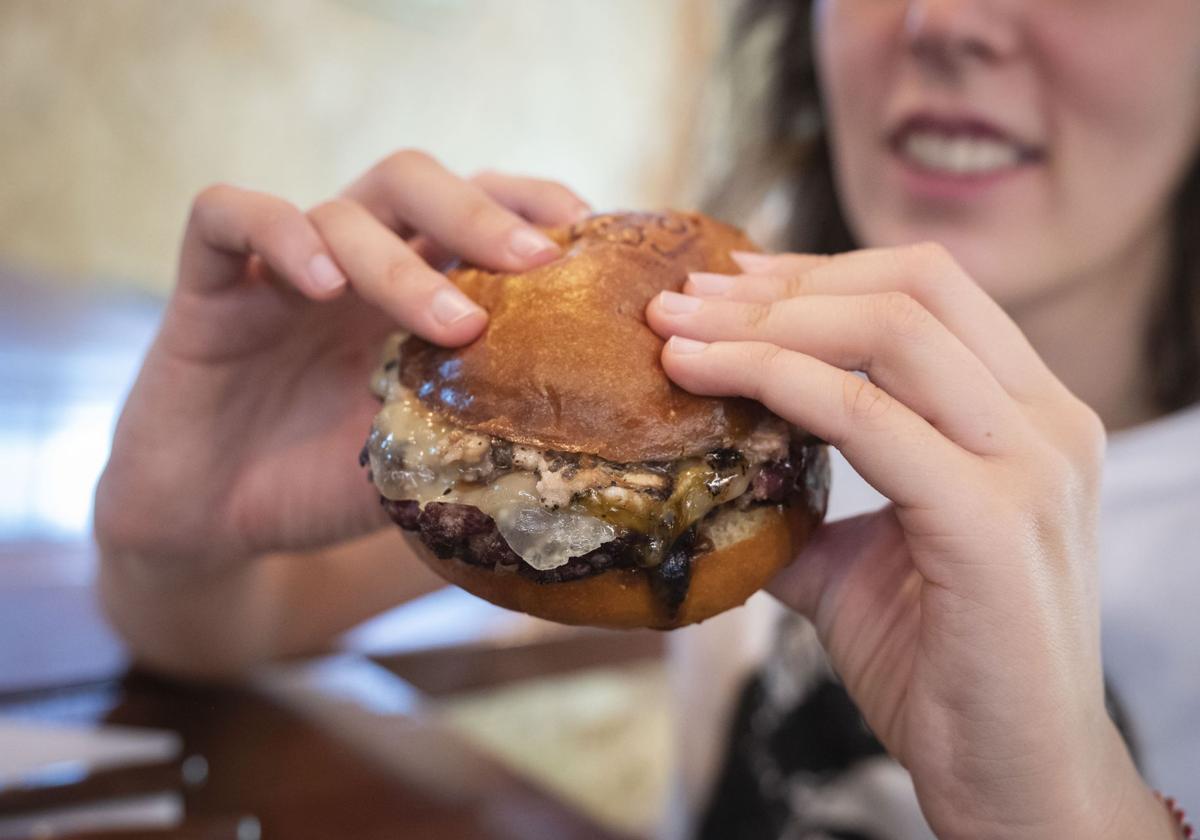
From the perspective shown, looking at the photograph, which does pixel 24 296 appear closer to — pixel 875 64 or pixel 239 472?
pixel 239 472

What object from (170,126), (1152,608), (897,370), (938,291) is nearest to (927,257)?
(938,291)

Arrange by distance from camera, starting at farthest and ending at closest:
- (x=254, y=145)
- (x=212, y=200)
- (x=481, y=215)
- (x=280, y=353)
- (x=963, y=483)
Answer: (x=254, y=145), (x=280, y=353), (x=212, y=200), (x=481, y=215), (x=963, y=483)

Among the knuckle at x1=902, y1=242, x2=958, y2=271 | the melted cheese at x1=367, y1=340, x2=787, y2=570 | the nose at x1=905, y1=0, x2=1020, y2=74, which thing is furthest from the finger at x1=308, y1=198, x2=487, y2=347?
the nose at x1=905, y1=0, x2=1020, y2=74

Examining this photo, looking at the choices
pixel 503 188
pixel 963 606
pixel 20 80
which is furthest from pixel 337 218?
pixel 20 80

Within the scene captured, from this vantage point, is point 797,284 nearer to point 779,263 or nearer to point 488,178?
point 779,263

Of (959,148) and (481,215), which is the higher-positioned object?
(959,148)

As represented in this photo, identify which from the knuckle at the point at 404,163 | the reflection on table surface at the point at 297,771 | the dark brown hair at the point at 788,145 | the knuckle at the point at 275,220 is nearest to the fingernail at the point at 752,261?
the knuckle at the point at 404,163

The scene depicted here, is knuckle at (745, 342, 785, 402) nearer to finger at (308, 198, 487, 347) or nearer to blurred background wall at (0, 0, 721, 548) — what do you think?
finger at (308, 198, 487, 347)
